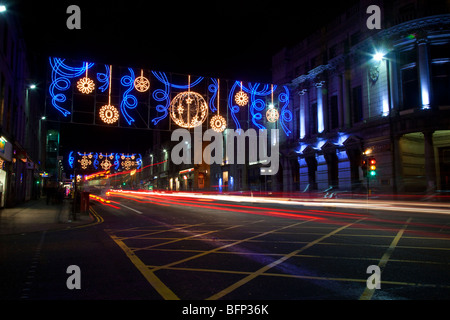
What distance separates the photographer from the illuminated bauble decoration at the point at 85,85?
24.1 meters

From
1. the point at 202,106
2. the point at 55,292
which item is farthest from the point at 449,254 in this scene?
A: the point at 202,106

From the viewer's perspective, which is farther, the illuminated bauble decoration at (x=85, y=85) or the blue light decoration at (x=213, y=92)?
the blue light decoration at (x=213, y=92)

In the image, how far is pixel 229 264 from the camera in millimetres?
6250

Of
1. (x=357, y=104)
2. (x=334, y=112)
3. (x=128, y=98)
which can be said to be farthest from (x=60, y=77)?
(x=357, y=104)

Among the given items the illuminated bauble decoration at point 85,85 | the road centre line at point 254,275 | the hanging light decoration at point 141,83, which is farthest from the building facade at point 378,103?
the illuminated bauble decoration at point 85,85

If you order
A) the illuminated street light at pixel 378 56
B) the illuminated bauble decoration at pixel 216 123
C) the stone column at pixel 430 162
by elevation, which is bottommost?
the stone column at pixel 430 162

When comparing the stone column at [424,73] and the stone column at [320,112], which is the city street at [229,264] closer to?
the stone column at [424,73]

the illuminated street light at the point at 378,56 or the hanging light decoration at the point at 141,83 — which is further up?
the illuminated street light at the point at 378,56

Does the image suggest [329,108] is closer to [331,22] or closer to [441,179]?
[331,22]

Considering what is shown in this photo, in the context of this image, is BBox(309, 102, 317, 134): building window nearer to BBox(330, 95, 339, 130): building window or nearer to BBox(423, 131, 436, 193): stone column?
BBox(330, 95, 339, 130): building window

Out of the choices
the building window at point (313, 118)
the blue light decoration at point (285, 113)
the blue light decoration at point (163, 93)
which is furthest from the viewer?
the blue light decoration at point (285, 113)

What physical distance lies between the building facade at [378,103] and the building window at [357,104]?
100mm

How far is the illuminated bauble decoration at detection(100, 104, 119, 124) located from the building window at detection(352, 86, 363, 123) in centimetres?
2281
